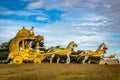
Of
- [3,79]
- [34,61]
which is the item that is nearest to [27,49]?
[34,61]

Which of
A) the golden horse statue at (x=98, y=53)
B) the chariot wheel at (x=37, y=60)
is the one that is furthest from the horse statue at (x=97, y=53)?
the chariot wheel at (x=37, y=60)

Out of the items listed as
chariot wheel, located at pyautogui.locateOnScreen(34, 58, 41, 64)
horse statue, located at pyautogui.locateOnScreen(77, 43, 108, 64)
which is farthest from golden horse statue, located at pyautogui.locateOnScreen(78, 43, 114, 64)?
chariot wheel, located at pyautogui.locateOnScreen(34, 58, 41, 64)

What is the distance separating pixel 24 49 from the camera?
42.9 meters

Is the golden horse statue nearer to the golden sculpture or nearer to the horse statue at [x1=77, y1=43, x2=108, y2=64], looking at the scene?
the horse statue at [x1=77, y1=43, x2=108, y2=64]

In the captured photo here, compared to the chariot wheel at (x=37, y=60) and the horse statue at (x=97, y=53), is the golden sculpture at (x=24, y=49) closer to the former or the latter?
the chariot wheel at (x=37, y=60)

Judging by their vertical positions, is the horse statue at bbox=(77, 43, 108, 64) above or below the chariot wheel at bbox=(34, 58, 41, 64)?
above

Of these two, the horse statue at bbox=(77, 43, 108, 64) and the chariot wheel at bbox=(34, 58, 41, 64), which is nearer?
the chariot wheel at bbox=(34, 58, 41, 64)

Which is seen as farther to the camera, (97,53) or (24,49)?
(97,53)

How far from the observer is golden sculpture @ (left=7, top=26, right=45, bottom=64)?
4275 centimetres

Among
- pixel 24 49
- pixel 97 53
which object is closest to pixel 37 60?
pixel 24 49

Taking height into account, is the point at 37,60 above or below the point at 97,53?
below

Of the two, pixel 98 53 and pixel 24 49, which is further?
pixel 98 53

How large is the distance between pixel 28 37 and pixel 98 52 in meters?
8.32

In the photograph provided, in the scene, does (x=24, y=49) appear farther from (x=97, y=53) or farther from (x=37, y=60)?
(x=97, y=53)
